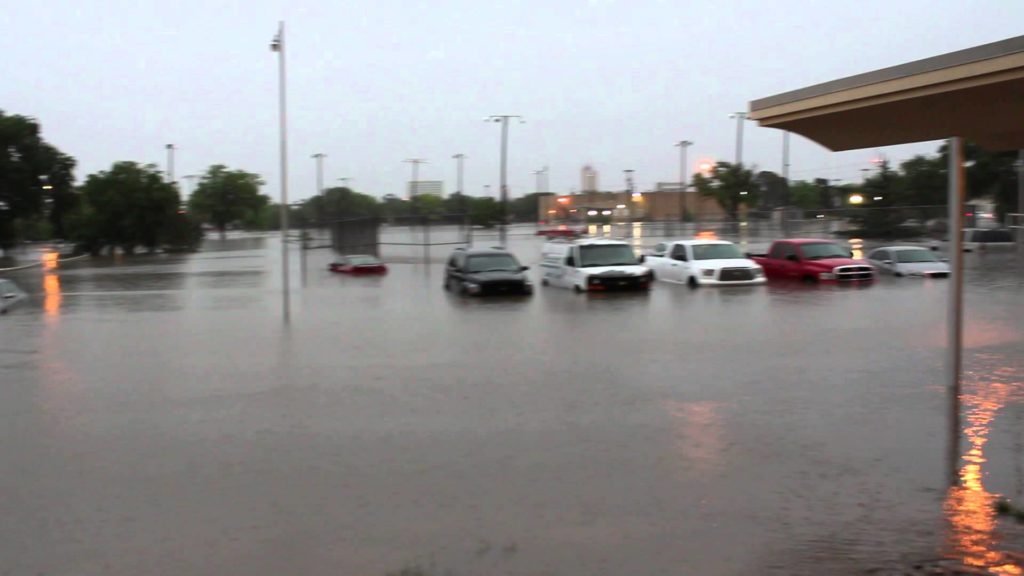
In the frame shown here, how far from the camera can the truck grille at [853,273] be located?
2966cm

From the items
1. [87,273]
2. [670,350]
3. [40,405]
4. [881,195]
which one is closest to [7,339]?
[40,405]

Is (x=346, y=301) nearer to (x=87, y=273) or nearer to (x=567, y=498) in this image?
(x=567, y=498)

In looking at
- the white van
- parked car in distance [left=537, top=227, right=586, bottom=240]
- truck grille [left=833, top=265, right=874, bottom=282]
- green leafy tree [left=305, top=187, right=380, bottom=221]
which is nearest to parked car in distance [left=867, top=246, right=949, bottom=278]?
truck grille [left=833, top=265, right=874, bottom=282]

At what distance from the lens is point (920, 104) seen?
759cm

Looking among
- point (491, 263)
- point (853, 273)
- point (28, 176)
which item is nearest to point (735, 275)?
point (853, 273)

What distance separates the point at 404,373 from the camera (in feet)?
45.1

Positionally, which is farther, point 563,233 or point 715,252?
point 563,233

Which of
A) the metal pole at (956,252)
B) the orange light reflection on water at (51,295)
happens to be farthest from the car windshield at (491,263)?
the metal pole at (956,252)

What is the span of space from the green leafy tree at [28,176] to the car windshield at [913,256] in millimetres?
52962

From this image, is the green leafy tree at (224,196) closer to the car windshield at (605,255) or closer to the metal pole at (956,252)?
the car windshield at (605,255)

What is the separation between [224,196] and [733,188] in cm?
7922

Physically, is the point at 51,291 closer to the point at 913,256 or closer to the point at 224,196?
the point at 913,256

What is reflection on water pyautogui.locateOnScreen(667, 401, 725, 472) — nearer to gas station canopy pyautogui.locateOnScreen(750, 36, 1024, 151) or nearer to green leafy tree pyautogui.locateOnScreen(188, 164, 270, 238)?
gas station canopy pyautogui.locateOnScreen(750, 36, 1024, 151)

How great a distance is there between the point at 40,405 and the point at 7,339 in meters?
8.91
